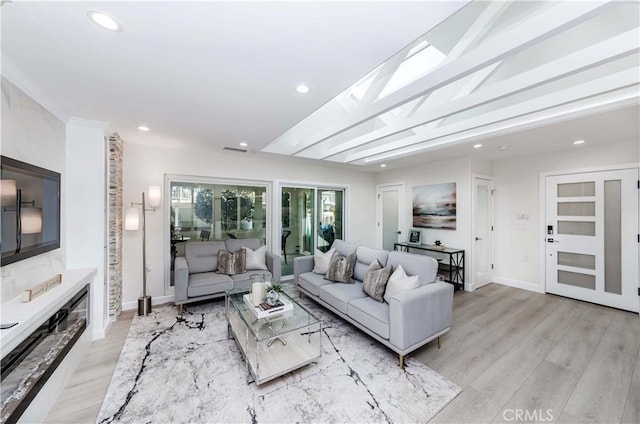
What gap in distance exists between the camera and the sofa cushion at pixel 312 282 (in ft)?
11.3

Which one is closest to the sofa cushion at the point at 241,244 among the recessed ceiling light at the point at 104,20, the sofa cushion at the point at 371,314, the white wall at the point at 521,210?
the sofa cushion at the point at 371,314

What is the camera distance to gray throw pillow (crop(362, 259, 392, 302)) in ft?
9.09

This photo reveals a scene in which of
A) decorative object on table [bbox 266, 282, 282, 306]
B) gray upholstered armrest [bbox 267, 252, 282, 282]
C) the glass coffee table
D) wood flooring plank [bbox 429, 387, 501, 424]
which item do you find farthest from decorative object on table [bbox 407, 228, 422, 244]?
decorative object on table [bbox 266, 282, 282, 306]

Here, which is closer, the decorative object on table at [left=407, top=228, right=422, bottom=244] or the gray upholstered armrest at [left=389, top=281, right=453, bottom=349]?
the gray upholstered armrest at [left=389, top=281, right=453, bottom=349]

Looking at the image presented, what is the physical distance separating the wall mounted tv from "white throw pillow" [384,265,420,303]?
3.05 metres

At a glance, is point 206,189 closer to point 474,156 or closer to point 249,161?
point 249,161

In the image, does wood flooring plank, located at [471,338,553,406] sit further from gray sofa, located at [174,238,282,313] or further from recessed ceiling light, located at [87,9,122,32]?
recessed ceiling light, located at [87,9,122,32]

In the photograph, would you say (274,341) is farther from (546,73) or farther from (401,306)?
(546,73)

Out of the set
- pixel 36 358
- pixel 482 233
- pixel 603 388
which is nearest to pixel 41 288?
pixel 36 358

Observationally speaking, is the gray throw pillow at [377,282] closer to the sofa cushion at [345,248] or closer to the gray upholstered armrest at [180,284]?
the sofa cushion at [345,248]

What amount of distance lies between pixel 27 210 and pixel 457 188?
5.58 m

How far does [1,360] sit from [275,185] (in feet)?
12.7

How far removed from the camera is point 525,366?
2.30 metres

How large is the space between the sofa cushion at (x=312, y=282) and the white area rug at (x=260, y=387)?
792 mm
